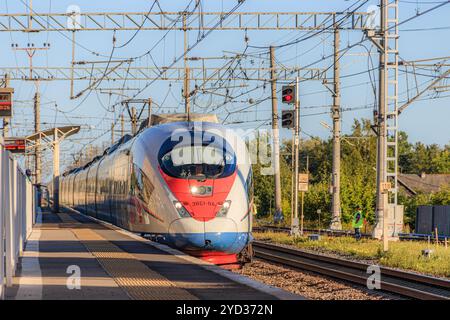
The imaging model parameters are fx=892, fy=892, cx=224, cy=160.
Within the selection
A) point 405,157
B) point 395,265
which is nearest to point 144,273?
point 395,265

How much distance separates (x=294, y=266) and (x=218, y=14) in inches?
541

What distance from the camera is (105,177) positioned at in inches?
1332

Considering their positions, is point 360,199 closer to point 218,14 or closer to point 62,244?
point 218,14

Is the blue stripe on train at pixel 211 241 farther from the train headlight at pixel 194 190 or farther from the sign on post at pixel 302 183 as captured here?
the sign on post at pixel 302 183

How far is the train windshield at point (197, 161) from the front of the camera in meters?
20.5

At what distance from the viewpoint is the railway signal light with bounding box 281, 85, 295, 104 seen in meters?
30.8

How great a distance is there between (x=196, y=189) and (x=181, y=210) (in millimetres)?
588

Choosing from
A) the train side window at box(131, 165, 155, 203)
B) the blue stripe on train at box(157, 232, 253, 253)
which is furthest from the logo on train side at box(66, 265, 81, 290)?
the train side window at box(131, 165, 155, 203)

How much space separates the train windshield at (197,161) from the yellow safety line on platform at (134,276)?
2.28 m

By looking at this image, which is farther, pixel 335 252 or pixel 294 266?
pixel 335 252

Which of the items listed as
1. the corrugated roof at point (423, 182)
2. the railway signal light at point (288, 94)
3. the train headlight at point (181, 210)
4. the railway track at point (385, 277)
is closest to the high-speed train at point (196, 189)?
the train headlight at point (181, 210)

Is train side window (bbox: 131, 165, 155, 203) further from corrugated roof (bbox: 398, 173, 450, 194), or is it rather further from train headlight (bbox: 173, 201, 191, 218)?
corrugated roof (bbox: 398, 173, 450, 194)

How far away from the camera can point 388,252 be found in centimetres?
2586
